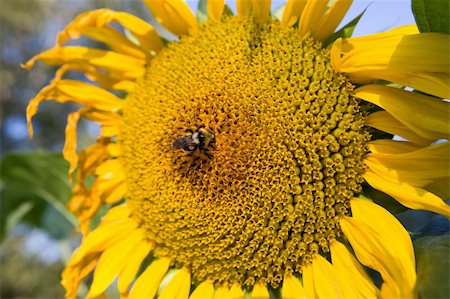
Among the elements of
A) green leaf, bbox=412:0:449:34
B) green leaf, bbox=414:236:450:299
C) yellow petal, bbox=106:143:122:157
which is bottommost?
yellow petal, bbox=106:143:122:157

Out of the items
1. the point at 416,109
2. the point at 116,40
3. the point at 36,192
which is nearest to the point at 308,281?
the point at 416,109

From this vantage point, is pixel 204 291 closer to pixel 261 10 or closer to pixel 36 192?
pixel 261 10

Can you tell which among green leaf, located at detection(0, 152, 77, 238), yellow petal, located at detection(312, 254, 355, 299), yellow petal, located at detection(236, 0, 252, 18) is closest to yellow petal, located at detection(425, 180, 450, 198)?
yellow petal, located at detection(312, 254, 355, 299)

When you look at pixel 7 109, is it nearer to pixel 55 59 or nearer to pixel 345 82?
pixel 55 59

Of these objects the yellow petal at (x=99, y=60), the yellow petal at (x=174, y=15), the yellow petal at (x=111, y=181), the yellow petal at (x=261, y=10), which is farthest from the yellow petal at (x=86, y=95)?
the yellow petal at (x=261, y=10)

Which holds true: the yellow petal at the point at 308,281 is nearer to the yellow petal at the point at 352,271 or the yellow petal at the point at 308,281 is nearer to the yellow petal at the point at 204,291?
the yellow petal at the point at 352,271

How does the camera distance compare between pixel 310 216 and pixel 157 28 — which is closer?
pixel 310 216

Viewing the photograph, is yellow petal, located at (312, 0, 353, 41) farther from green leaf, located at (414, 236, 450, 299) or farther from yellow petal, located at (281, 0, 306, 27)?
green leaf, located at (414, 236, 450, 299)

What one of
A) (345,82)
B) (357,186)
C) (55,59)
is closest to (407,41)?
(345,82)
